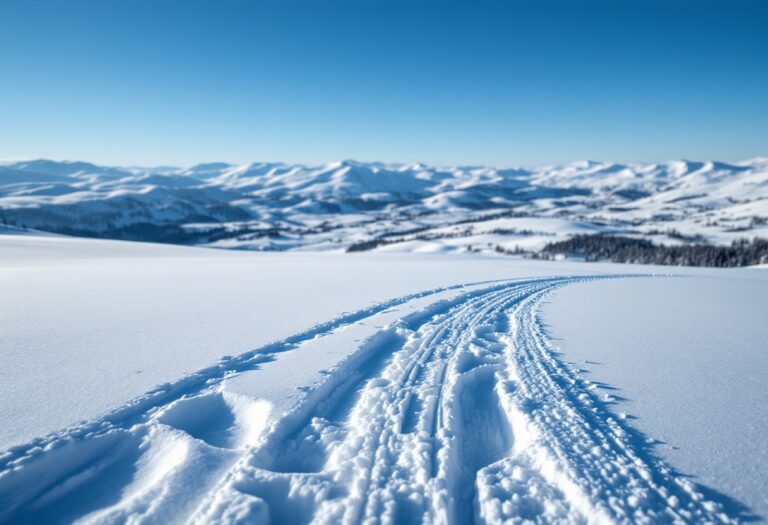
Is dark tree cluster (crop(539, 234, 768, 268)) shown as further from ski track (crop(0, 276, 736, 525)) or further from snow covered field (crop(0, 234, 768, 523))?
ski track (crop(0, 276, 736, 525))

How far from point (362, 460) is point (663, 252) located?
86435 mm

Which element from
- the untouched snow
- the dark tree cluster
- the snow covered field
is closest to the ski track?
the snow covered field

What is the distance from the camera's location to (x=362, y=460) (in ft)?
11.1

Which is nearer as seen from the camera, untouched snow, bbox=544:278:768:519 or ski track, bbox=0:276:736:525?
ski track, bbox=0:276:736:525

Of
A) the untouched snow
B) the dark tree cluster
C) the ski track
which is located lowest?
the ski track

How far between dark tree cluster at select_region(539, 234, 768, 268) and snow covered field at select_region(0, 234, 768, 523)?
68310 mm

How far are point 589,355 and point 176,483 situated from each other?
657 centimetres

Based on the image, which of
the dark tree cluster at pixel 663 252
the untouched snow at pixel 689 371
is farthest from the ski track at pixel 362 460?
the dark tree cluster at pixel 663 252

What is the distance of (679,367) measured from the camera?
5.81 m

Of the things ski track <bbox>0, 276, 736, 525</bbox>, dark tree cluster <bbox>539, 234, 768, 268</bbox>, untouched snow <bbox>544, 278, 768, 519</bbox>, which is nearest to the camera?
ski track <bbox>0, 276, 736, 525</bbox>

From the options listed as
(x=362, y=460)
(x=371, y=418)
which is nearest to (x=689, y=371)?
(x=371, y=418)

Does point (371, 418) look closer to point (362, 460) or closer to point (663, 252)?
point (362, 460)

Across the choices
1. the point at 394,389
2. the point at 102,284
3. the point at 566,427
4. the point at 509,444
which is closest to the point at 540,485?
the point at 509,444

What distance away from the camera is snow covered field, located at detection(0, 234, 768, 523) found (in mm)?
2955
